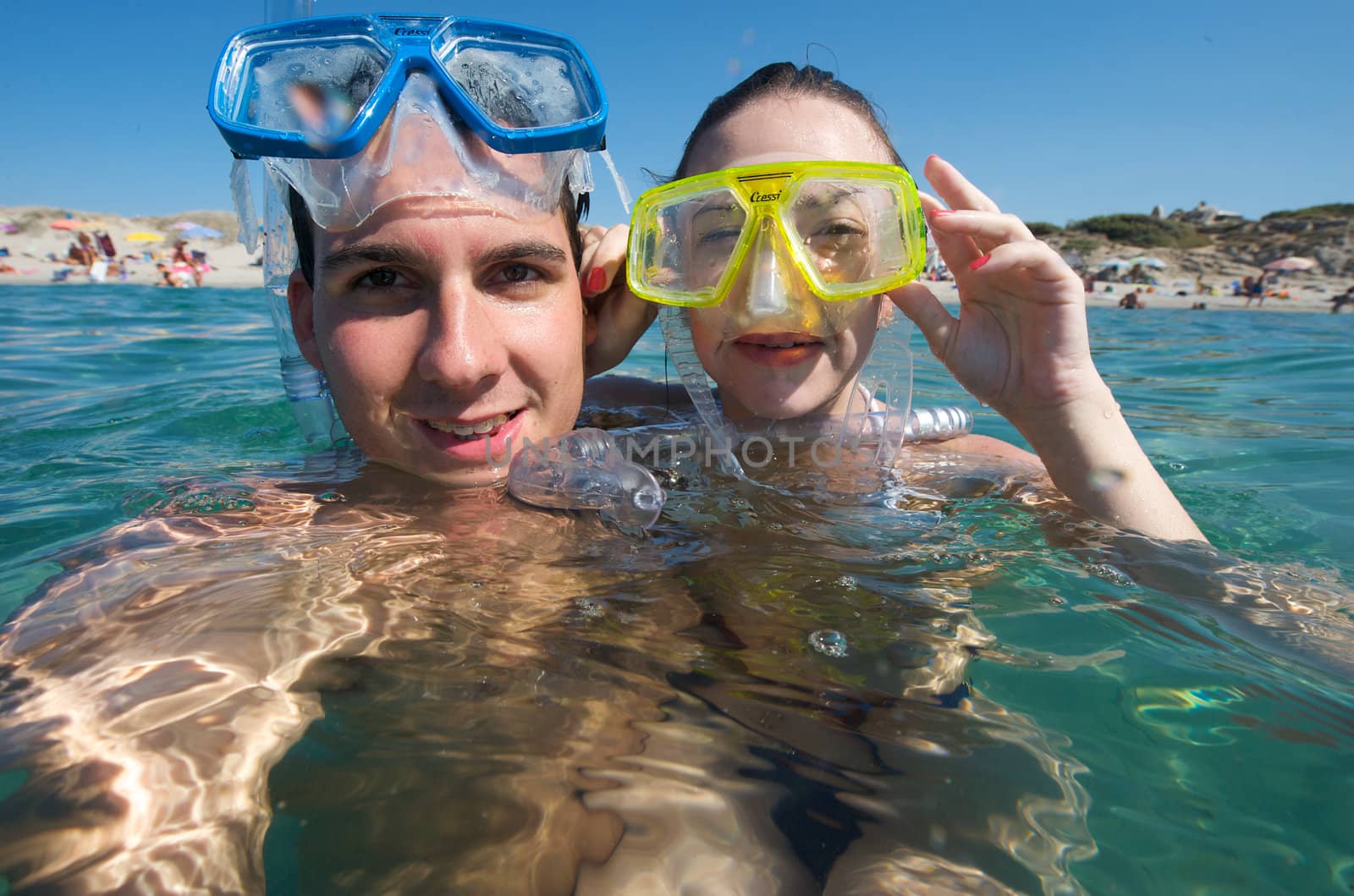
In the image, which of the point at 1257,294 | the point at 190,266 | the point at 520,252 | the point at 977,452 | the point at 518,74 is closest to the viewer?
the point at 520,252

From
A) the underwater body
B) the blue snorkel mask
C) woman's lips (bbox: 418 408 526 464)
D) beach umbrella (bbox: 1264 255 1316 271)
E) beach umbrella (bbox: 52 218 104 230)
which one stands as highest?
beach umbrella (bbox: 52 218 104 230)

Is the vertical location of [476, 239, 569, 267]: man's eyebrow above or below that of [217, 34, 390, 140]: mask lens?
→ below

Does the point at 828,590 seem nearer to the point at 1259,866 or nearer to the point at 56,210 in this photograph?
the point at 1259,866

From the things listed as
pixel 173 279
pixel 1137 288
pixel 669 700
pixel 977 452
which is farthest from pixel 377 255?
pixel 1137 288

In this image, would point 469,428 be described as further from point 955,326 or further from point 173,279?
point 173,279

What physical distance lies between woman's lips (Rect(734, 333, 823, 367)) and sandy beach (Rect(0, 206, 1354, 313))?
16.7m

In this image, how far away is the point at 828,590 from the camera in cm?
190

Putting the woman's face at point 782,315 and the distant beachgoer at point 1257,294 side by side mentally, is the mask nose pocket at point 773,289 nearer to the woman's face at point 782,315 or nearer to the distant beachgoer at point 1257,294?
the woman's face at point 782,315

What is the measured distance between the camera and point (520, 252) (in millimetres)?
2205

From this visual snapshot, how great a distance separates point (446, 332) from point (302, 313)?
932 mm

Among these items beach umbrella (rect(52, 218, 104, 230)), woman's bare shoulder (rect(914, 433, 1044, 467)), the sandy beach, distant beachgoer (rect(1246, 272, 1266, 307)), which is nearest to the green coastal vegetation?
the sandy beach

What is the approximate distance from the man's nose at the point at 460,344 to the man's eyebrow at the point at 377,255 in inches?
4.8

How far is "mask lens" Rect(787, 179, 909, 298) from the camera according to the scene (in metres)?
2.56

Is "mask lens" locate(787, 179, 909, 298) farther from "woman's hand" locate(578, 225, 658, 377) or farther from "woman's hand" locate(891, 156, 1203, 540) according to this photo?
"woman's hand" locate(578, 225, 658, 377)
